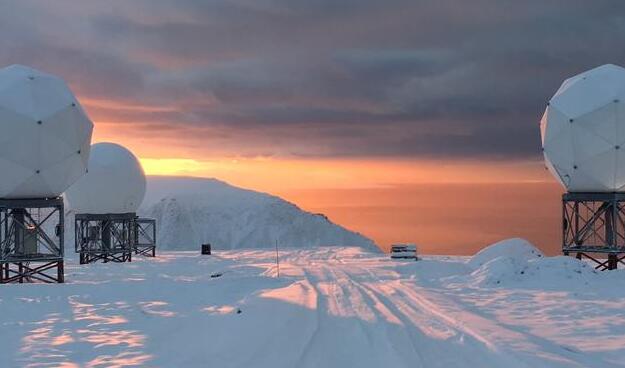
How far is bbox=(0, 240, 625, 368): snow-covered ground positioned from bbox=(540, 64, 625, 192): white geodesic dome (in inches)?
263

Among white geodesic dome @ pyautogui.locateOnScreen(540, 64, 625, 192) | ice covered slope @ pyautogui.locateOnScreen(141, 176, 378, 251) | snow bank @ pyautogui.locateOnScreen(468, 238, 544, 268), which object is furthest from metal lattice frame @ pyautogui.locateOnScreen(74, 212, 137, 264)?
ice covered slope @ pyautogui.locateOnScreen(141, 176, 378, 251)

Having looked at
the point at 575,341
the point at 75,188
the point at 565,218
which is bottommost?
the point at 575,341

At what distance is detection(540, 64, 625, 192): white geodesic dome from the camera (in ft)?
109

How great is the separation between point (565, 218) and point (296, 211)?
67356 mm

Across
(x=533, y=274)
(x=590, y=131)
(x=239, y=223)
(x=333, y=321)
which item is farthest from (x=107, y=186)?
(x=239, y=223)

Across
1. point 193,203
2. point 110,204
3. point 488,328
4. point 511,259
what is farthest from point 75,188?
point 193,203

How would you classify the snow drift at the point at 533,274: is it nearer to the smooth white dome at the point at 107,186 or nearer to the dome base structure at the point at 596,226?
the dome base structure at the point at 596,226

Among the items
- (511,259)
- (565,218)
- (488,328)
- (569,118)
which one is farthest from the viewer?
(565,218)

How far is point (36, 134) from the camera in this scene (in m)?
29.5

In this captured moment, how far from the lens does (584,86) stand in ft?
113

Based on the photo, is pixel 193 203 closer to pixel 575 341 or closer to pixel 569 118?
pixel 569 118

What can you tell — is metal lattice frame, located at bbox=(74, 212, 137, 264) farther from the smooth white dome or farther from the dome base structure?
the dome base structure

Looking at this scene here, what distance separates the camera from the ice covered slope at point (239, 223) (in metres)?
92.7

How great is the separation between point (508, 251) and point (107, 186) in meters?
30.6
